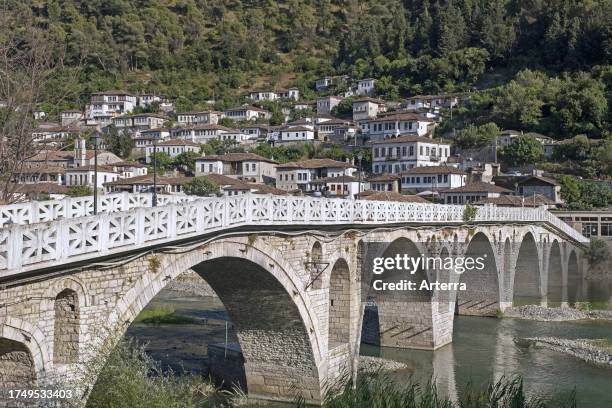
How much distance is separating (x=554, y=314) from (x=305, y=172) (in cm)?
3753

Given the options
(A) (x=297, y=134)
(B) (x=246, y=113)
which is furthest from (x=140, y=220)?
(B) (x=246, y=113)

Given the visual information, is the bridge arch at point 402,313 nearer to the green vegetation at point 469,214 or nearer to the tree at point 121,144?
the green vegetation at point 469,214

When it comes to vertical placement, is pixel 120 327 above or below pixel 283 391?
above

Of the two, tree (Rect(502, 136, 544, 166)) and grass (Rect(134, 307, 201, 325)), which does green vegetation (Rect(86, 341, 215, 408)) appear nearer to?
grass (Rect(134, 307, 201, 325))

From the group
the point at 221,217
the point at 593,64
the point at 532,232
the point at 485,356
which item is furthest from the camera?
the point at 593,64

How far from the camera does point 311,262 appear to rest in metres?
20.6

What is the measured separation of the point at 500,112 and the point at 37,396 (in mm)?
79463

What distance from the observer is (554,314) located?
125ft

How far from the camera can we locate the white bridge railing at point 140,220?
978 cm

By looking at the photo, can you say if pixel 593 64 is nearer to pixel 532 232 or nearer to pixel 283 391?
pixel 532 232

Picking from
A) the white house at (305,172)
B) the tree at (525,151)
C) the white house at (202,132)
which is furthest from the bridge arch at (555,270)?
the white house at (202,132)

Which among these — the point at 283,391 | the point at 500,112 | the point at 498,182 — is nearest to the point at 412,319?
the point at 283,391

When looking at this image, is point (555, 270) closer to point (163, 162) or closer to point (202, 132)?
point (163, 162)

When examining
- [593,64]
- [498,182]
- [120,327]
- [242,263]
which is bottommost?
[120,327]
